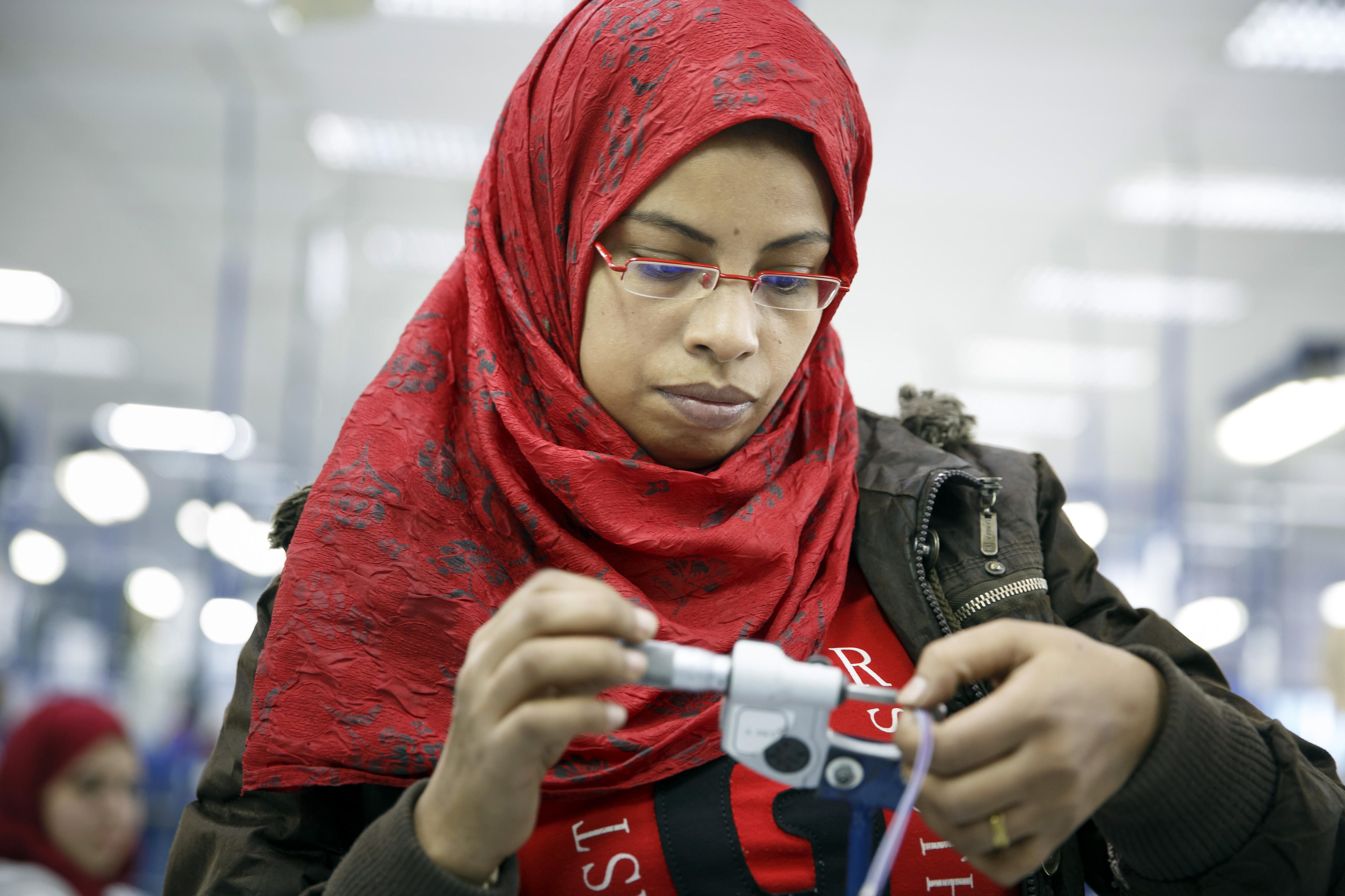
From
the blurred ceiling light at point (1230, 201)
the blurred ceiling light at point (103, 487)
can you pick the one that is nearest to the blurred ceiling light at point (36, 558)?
the blurred ceiling light at point (103, 487)

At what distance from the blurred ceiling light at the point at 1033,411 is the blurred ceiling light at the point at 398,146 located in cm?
246

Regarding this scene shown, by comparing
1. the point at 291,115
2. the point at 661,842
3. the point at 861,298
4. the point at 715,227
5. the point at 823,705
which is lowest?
the point at 661,842

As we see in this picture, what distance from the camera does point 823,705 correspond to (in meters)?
0.60

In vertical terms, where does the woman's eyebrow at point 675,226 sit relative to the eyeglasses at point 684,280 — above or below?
above

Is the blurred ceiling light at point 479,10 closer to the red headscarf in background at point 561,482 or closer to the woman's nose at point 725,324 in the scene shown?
the red headscarf in background at point 561,482

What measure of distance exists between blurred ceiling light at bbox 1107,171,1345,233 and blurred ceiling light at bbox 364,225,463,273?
2.85 m

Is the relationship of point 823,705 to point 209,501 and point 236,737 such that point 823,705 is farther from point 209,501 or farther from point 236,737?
point 209,501

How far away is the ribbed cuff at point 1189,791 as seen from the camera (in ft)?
2.11

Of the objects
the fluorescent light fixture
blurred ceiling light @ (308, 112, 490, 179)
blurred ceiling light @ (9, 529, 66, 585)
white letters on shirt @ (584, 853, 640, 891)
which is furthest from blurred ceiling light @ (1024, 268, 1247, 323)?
blurred ceiling light @ (9, 529, 66, 585)

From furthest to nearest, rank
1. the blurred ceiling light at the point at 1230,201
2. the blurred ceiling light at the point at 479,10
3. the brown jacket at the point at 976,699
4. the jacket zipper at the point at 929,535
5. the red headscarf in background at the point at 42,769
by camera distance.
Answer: the blurred ceiling light at the point at 1230,201 < the blurred ceiling light at the point at 479,10 < the red headscarf in background at the point at 42,769 < the jacket zipper at the point at 929,535 < the brown jacket at the point at 976,699

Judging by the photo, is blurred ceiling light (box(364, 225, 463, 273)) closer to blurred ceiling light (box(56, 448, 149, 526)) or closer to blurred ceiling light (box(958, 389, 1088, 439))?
blurred ceiling light (box(56, 448, 149, 526))

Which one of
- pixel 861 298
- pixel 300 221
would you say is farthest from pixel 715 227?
pixel 300 221

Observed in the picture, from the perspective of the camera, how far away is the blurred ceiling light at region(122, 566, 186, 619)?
4.69 meters

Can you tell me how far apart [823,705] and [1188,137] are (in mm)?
4385
